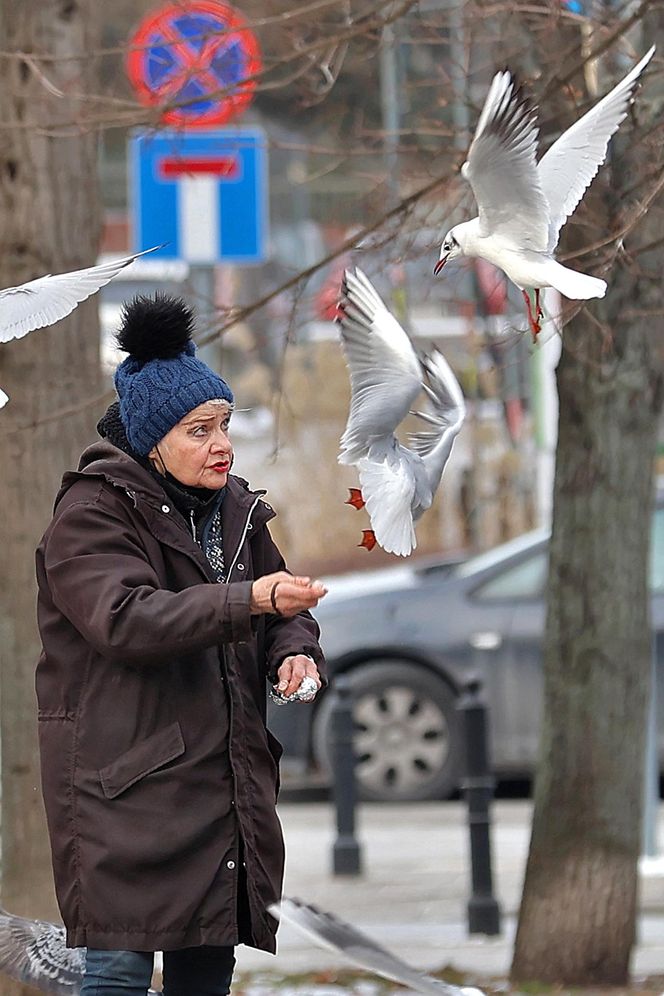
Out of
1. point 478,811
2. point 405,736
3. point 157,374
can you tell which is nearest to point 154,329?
point 157,374

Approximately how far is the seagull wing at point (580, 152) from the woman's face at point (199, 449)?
781mm

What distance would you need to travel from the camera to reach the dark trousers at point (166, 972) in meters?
3.70

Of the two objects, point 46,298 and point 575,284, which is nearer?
point 575,284

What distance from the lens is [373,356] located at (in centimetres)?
389

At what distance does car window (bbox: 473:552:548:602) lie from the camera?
10.4 meters

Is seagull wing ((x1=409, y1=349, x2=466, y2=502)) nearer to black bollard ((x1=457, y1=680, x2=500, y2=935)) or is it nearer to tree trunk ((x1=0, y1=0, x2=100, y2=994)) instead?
tree trunk ((x1=0, y1=0, x2=100, y2=994))

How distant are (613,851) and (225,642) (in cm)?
304

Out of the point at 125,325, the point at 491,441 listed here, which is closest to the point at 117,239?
the point at 491,441

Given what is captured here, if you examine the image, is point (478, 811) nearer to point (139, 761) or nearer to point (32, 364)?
point (32, 364)

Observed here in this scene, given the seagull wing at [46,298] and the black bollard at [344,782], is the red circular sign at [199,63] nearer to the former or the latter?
the seagull wing at [46,298]

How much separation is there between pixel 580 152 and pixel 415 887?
4929 mm

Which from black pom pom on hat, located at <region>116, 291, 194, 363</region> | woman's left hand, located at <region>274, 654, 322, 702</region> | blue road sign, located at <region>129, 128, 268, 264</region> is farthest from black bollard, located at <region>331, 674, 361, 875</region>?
black pom pom on hat, located at <region>116, 291, 194, 363</region>

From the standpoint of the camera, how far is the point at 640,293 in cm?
607

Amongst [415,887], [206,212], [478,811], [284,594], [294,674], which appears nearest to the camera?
[284,594]
